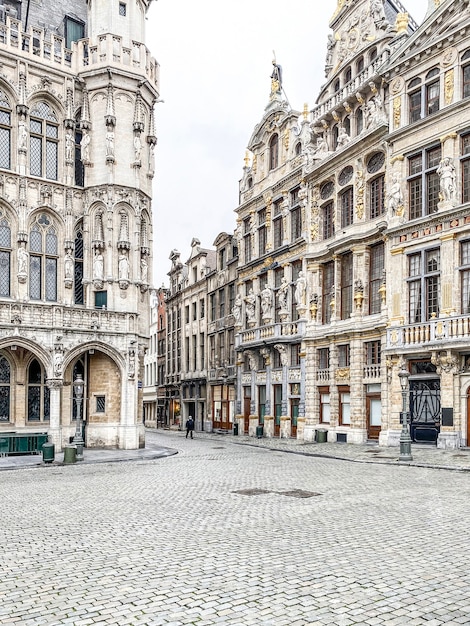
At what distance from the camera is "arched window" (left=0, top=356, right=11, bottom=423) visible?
2823cm

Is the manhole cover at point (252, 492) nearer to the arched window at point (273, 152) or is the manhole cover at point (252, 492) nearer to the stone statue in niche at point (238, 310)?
the stone statue in niche at point (238, 310)

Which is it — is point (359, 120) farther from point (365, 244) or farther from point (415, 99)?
point (365, 244)

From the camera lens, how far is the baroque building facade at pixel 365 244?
90.5ft

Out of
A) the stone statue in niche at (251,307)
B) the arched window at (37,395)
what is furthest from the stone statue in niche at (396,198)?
the arched window at (37,395)

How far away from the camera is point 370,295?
32.9 m

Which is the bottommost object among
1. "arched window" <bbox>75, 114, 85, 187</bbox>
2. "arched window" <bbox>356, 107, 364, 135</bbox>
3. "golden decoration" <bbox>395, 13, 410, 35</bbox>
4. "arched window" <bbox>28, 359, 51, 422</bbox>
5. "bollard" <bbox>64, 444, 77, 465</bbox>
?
"bollard" <bbox>64, 444, 77, 465</bbox>

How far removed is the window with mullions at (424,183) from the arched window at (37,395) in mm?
18731

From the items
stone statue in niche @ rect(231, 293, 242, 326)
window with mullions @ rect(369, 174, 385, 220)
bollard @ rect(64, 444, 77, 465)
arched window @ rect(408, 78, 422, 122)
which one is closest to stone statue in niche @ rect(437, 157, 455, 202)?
arched window @ rect(408, 78, 422, 122)

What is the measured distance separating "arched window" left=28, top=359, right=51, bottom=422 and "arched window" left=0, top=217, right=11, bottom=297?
358 cm

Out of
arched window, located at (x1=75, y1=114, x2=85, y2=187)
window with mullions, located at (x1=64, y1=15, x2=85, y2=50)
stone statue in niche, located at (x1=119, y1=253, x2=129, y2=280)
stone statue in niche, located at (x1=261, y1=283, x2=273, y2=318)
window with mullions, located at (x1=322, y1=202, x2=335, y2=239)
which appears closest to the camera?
stone statue in niche, located at (x1=119, y1=253, x2=129, y2=280)

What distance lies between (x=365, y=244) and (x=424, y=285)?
16.3 feet

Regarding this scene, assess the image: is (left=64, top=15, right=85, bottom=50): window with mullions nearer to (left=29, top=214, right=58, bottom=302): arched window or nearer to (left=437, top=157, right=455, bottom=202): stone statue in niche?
(left=29, top=214, right=58, bottom=302): arched window

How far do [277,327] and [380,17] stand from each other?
18319 mm

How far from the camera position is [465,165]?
27.6m
